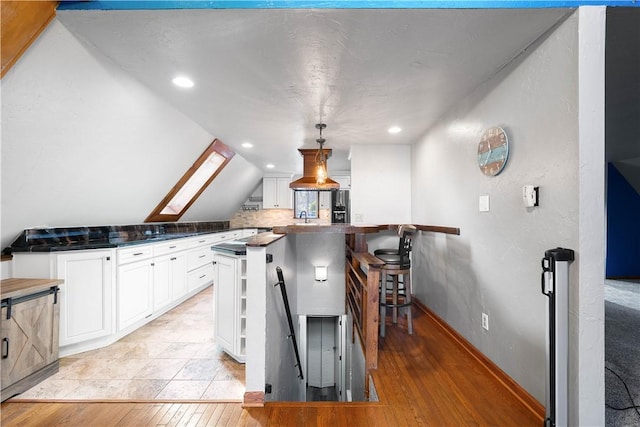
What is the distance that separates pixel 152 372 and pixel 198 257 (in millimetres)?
2326

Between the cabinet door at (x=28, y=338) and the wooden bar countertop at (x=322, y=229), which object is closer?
the cabinet door at (x=28, y=338)

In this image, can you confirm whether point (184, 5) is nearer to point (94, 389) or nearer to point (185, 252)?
point (94, 389)

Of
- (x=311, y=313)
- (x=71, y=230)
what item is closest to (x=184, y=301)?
(x=71, y=230)

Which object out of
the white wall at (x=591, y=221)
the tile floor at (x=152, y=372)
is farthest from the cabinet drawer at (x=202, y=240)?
the white wall at (x=591, y=221)

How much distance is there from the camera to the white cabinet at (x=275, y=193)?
21.9 feet

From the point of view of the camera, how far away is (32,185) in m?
2.23

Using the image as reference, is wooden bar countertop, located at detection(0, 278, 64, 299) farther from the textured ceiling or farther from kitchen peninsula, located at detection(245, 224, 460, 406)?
the textured ceiling

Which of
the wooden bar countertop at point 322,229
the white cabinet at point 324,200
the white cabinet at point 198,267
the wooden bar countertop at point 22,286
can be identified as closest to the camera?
the wooden bar countertop at point 22,286

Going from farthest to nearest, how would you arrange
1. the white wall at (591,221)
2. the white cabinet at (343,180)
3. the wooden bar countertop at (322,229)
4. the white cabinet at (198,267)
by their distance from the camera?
the white cabinet at (343,180)
the white cabinet at (198,267)
the wooden bar countertop at (322,229)
the white wall at (591,221)

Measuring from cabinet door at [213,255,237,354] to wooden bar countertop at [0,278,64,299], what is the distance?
127 centimetres

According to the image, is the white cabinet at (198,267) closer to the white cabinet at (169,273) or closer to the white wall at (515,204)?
the white cabinet at (169,273)

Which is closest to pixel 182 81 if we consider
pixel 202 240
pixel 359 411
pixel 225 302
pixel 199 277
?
pixel 225 302

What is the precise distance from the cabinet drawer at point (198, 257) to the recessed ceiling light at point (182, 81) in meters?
2.74

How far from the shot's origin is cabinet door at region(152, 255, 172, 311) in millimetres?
3324
